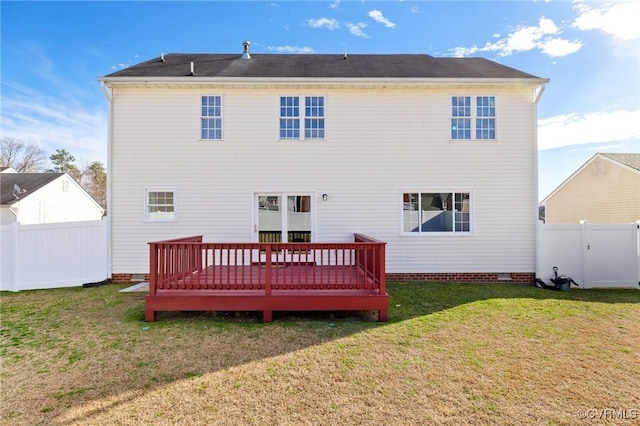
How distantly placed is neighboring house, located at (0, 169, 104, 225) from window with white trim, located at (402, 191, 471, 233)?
2327cm

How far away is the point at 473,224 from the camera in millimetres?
7953

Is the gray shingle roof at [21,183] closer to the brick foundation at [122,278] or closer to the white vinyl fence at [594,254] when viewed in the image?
the brick foundation at [122,278]

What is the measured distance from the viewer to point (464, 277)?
7.90 meters

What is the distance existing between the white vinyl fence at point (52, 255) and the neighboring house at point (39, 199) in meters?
14.8

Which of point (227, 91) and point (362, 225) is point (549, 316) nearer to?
point (362, 225)

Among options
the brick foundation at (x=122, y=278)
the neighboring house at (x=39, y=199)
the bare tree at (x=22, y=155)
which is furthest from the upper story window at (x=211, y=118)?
the bare tree at (x=22, y=155)

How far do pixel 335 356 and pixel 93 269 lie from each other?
297 inches

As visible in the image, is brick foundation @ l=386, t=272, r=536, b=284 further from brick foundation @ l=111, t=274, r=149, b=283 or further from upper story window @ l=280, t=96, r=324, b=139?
brick foundation @ l=111, t=274, r=149, b=283

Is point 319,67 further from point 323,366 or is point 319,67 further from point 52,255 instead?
point 52,255

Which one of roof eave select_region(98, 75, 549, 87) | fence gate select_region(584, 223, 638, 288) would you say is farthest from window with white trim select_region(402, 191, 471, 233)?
fence gate select_region(584, 223, 638, 288)

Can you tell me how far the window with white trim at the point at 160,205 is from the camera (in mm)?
7836

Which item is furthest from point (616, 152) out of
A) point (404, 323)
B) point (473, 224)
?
point (404, 323)

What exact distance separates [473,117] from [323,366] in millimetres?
7950

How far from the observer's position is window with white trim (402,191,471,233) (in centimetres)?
801
